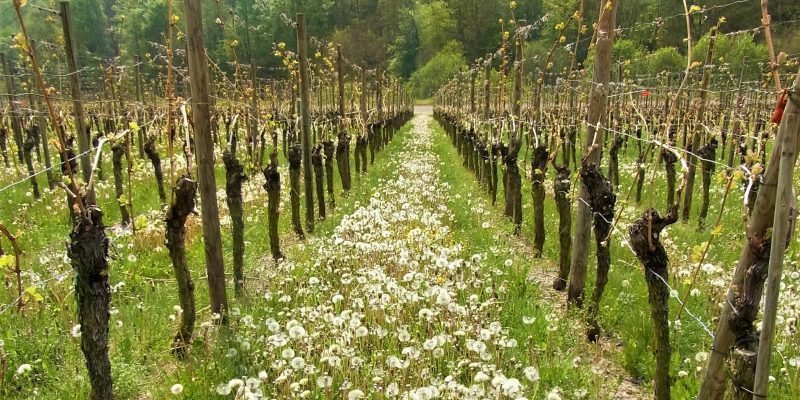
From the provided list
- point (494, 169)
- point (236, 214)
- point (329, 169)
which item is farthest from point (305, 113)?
point (494, 169)

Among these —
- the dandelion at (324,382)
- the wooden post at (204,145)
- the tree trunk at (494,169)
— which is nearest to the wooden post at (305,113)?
the wooden post at (204,145)

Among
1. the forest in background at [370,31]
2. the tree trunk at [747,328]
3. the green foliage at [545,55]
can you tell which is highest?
the forest in background at [370,31]

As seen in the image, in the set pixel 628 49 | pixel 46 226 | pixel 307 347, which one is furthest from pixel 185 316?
pixel 628 49

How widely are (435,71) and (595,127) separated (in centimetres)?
7328

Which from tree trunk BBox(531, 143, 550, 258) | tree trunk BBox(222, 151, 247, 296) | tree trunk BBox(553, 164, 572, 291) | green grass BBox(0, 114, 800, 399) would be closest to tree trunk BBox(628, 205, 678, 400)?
green grass BBox(0, 114, 800, 399)

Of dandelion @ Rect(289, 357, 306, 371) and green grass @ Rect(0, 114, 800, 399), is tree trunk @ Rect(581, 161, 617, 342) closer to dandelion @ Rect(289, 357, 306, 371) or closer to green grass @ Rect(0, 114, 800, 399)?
green grass @ Rect(0, 114, 800, 399)

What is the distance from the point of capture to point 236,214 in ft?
20.8

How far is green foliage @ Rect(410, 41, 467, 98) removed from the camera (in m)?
74.0

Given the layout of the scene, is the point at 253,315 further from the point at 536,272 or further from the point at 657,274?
the point at 536,272

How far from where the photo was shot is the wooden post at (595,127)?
5094 millimetres

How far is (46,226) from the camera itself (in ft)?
31.8

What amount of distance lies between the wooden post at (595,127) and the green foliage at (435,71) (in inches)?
2582

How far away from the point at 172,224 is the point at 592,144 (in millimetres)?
4014

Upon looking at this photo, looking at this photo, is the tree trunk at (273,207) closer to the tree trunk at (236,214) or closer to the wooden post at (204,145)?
the tree trunk at (236,214)
